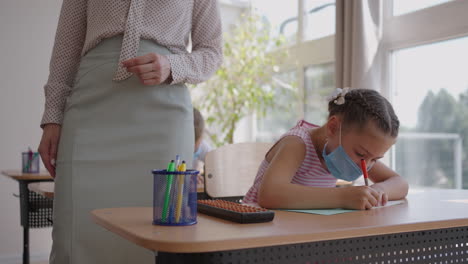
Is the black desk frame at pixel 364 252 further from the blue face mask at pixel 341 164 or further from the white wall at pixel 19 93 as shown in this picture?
the white wall at pixel 19 93

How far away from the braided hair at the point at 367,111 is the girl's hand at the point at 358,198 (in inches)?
10.9

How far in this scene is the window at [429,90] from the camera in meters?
3.04

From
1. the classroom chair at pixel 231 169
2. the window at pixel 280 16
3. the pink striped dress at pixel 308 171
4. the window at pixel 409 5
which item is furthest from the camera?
the window at pixel 280 16

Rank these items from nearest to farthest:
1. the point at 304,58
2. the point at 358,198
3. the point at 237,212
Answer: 1. the point at 237,212
2. the point at 358,198
3. the point at 304,58

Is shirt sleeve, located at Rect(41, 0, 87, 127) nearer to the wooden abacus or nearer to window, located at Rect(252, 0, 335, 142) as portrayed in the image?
the wooden abacus

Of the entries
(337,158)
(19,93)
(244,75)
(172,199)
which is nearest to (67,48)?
(172,199)

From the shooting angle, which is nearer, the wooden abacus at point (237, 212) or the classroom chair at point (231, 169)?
the wooden abacus at point (237, 212)

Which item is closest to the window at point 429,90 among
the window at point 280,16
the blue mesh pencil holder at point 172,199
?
the window at point 280,16

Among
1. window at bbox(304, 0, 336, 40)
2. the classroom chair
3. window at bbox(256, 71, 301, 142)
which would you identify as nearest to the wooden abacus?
the classroom chair

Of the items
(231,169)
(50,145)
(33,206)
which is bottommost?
(33,206)

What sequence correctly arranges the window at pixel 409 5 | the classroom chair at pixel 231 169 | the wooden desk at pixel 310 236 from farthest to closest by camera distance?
1. the window at pixel 409 5
2. the classroom chair at pixel 231 169
3. the wooden desk at pixel 310 236

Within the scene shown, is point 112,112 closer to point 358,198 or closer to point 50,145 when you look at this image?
point 50,145

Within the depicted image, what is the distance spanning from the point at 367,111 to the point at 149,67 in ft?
2.32

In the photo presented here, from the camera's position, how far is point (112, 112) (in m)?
1.49
